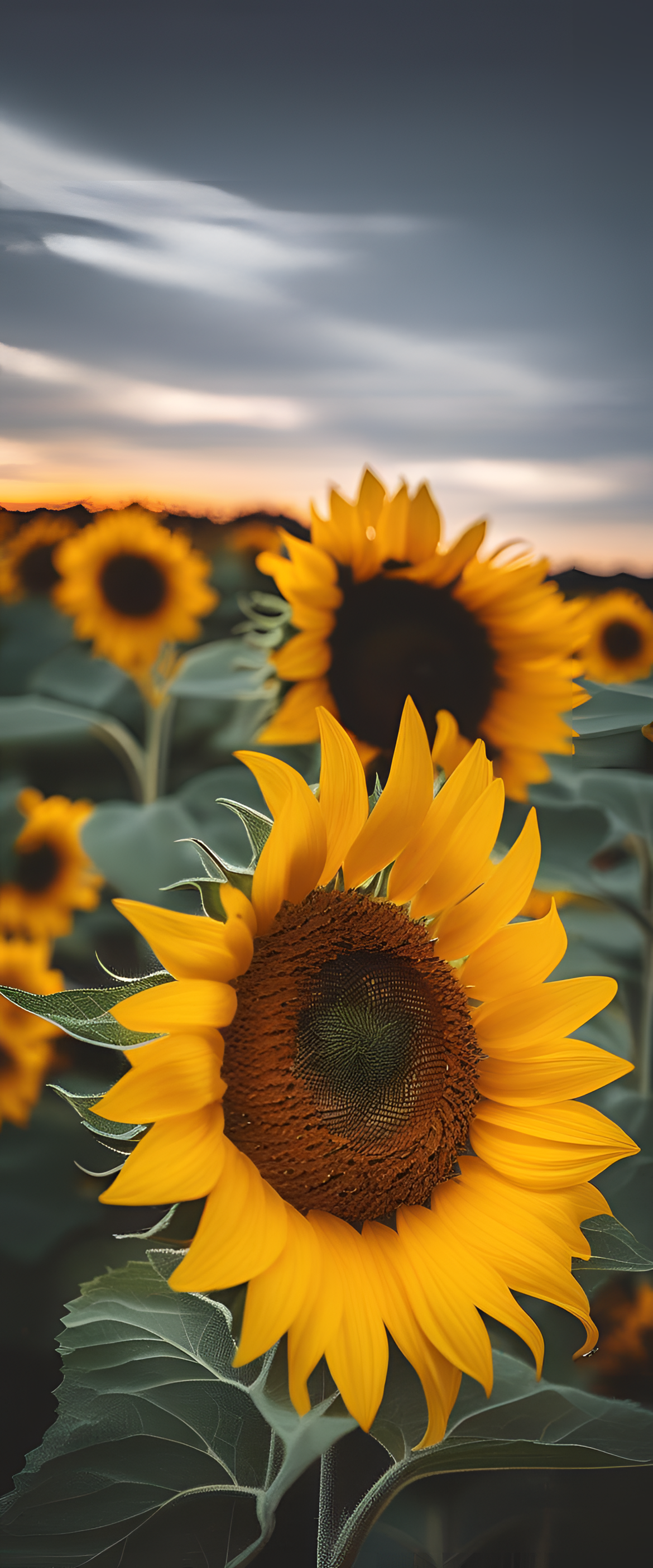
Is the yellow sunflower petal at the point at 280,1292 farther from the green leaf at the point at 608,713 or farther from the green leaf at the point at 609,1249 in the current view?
the green leaf at the point at 608,713

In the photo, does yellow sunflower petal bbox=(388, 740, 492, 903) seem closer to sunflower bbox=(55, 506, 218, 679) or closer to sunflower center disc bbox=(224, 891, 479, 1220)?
sunflower center disc bbox=(224, 891, 479, 1220)

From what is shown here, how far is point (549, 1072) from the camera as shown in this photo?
54cm

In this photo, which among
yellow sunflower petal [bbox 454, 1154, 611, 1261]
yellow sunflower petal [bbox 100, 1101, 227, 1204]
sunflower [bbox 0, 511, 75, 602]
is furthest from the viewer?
sunflower [bbox 0, 511, 75, 602]

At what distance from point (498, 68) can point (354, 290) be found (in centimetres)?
Answer: 17

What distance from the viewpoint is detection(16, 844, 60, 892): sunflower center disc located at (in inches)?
25.6

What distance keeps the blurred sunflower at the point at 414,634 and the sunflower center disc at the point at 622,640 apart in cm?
3

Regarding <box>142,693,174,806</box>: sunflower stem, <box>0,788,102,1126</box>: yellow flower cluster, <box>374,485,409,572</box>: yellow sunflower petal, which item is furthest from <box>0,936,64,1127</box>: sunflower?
<box>374,485,409,572</box>: yellow sunflower petal

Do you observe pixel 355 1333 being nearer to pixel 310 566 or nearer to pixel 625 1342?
pixel 625 1342

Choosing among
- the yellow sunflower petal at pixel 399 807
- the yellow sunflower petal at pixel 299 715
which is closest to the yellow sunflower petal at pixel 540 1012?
the yellow sunflower petal at pixel 399 807

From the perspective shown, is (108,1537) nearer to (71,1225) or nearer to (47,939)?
(71,1225)

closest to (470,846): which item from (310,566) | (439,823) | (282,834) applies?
(439,823)

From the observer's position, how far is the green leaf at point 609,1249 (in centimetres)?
58

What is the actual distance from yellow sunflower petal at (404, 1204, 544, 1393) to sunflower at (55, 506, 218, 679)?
0.37m

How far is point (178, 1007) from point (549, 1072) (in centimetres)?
22
